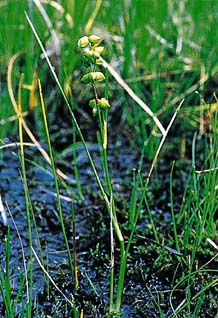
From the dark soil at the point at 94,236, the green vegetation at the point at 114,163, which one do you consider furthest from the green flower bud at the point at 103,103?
the dark soil at the point at 94,236

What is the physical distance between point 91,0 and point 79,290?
1.19 meters

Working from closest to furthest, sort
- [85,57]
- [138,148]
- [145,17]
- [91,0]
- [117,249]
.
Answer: [85,57]
[117,249]
[138,148]
[145,17]
[91,0]

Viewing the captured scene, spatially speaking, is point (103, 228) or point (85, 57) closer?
point (85, 57)

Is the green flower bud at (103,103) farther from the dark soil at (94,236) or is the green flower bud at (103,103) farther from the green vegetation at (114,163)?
the dark soil at (94,236)

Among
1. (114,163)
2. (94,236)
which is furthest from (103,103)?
(114,163)

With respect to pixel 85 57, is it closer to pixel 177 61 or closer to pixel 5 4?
pixel 177 61

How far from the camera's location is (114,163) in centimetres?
154

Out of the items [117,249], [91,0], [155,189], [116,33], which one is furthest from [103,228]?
[91,0]

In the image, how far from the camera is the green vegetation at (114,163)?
103 cm

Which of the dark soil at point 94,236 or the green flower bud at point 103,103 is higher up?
the green flower bud at point 103,103

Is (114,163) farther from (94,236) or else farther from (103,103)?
(103,103)

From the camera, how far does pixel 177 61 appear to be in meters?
1.76

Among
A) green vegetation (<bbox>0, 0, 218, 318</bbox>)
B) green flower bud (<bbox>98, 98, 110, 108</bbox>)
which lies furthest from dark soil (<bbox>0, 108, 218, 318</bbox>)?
green flower bud (<bbox>98, 98, 110, 108</bbox>)

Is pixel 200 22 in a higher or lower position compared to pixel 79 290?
higher
